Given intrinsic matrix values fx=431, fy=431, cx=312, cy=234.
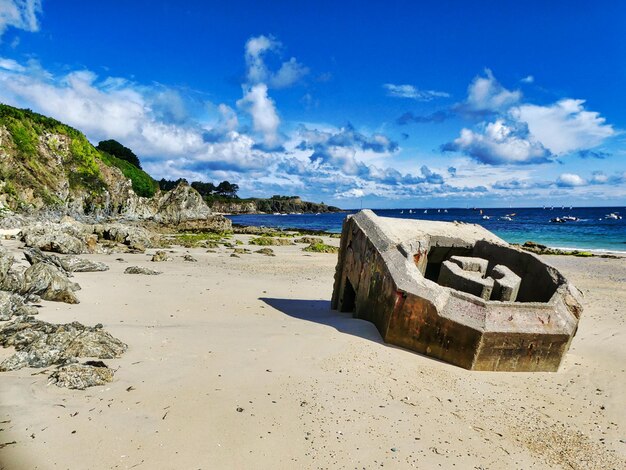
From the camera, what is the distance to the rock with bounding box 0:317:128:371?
4512mm

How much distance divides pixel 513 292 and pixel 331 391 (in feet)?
→ 12.2

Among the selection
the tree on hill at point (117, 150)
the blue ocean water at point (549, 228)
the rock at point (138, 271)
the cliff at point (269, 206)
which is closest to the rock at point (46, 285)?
the rock at point (138, 271)

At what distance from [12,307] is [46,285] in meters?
1.54

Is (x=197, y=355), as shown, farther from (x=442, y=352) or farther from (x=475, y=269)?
(x=475, y=269)

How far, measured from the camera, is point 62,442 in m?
3.23

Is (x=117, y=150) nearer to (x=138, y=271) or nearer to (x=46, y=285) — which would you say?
(x=138, y=271)

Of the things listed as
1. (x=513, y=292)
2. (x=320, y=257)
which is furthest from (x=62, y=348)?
(x=320, y=257)

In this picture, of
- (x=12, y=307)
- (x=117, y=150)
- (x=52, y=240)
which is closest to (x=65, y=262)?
(x=12, y=307)

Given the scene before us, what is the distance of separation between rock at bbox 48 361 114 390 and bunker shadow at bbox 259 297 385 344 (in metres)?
3.22

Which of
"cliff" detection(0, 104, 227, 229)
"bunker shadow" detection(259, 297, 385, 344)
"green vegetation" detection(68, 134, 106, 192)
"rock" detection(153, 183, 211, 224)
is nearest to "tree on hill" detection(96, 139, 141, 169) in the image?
"cliff" detection(0, 104, 227, 229)

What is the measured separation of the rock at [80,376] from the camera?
13.3 ft

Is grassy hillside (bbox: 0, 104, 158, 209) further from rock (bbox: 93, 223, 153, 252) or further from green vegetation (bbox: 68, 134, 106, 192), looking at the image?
rock (bbox: 93, 223, 153, 252)

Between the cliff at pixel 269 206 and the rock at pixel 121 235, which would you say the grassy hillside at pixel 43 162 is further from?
the cliff at pixel 269 206

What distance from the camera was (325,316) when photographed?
812cm
